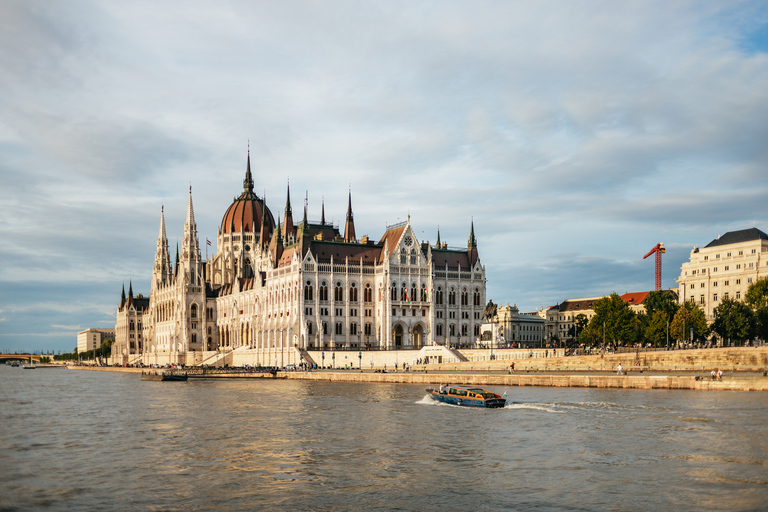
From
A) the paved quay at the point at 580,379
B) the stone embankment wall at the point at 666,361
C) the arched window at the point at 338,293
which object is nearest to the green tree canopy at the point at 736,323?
the stone embankment wall at the point at 666,361

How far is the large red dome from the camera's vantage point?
634 feet

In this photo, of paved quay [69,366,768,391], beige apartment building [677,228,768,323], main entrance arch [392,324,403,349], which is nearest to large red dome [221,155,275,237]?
main entrance arch [392,324,403,349]

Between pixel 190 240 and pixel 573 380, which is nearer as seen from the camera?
pixel 573 380

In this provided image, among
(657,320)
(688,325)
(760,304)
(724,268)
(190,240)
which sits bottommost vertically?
(688,325)

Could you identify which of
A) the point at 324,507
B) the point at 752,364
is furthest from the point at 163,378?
the point at 324,507

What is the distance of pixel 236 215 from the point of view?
642 ft

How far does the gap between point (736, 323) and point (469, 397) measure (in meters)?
50.8

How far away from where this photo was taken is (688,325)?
107 meters

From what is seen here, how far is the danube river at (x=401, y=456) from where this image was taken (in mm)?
29953

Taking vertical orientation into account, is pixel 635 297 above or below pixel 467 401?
above

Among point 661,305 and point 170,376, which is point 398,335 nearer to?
point 170,376

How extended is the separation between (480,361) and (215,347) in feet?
303

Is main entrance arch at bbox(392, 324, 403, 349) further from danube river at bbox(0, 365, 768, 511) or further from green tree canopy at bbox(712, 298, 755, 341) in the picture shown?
danube river at bbox(0, 365, 768, 511)

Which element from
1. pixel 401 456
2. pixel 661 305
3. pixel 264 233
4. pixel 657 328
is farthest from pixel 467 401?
→ pixel 264 233
